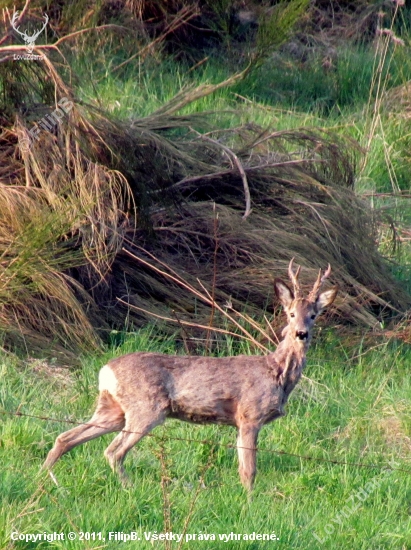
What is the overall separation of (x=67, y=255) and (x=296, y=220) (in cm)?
243

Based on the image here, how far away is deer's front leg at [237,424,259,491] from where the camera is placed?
19.0 feet

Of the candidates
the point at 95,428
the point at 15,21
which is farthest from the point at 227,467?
the point at 15,21

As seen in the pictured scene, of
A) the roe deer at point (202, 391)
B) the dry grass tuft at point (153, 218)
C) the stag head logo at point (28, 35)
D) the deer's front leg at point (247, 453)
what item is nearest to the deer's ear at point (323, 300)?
the roe deer at point (202, 391)

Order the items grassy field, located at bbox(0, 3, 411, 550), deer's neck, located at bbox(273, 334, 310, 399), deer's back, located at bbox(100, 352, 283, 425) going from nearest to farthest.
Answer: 1. grassy field, located at bbox(0, 3, 411, 550)
2. deer's back, located at bbox(100, 352, 283, 425)
3. deer's neck, located at bbox(273, 334, 310, 399)

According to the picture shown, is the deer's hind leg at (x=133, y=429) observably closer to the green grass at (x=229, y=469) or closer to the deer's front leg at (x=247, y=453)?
the green grass at (x=229, y=469)

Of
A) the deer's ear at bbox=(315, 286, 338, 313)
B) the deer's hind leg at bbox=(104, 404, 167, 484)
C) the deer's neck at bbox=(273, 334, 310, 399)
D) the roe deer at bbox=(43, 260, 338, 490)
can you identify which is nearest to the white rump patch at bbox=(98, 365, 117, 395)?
the roe deer at bbox=(43, 260, 338, 490)

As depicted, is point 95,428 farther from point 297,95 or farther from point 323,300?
point 297,95

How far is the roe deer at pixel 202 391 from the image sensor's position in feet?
18.8

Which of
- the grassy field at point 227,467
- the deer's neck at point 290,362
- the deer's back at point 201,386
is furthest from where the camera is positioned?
the deer's neck at point 290,362

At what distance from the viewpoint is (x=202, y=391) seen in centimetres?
591

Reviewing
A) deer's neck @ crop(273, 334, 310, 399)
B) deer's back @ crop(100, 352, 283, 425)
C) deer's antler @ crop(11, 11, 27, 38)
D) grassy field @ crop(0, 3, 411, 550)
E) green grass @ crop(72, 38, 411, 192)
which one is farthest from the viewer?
green grass @ crop(72, 38, 411, 192)

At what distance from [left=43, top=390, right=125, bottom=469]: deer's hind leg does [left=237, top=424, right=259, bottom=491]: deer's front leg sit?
0.72m

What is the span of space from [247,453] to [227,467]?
36 cm

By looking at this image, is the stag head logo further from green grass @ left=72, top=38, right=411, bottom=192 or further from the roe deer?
green grass @ left=72, top=38, right=411, bottom=192
